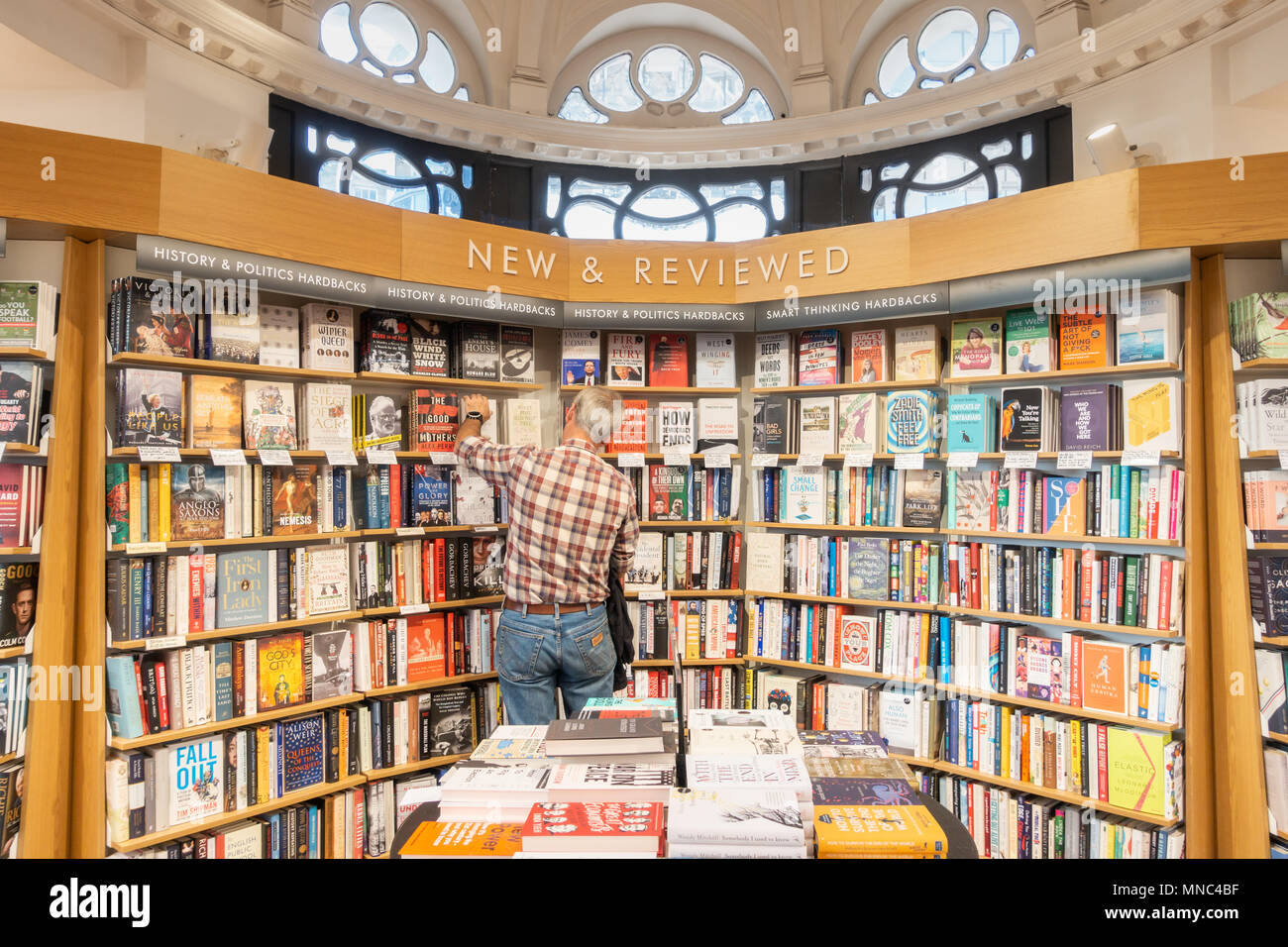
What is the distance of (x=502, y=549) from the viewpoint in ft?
12.5

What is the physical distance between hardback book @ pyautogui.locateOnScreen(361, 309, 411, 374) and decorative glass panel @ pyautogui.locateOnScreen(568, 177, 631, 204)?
8.78 feet

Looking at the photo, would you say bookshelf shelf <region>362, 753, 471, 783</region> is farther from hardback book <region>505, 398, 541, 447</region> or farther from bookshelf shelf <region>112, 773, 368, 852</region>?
hardback book <region>505, 398, 541, 447</region>

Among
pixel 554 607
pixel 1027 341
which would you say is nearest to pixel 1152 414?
pixel 1027 341

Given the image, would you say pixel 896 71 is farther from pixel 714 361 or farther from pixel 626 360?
pixel 626 360

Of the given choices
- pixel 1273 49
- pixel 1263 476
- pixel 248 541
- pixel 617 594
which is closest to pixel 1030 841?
pixel 1263 476

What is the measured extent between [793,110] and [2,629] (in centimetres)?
573

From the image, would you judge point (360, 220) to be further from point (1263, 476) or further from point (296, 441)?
point (1263, 476)

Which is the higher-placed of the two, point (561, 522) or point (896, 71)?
point (896, 71)

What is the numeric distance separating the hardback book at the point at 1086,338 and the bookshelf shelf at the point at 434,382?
8.44 ft

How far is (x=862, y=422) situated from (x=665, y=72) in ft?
13.1

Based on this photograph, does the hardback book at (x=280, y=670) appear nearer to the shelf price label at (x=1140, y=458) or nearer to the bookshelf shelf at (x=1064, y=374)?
the bookshelf shelf at (x=1064, y=374)

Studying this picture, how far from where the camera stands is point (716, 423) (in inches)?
161

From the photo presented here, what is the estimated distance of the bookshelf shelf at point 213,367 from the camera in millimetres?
2852

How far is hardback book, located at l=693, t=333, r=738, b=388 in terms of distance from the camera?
4133mm
